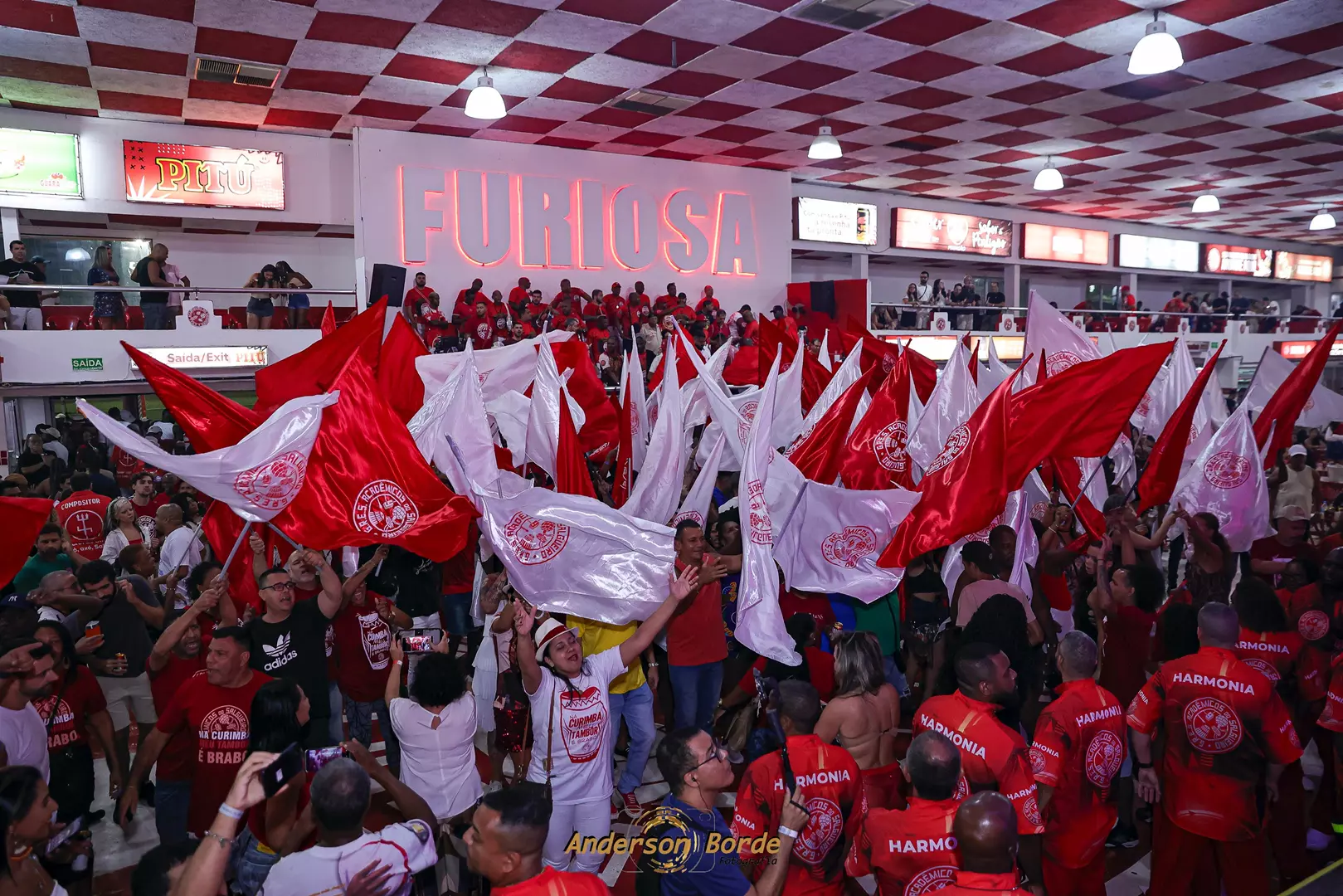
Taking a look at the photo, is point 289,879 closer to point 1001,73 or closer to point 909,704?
point 909,704

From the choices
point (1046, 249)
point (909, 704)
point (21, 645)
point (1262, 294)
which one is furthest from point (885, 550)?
point (1262, 294)

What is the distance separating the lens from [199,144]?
12.2 metres

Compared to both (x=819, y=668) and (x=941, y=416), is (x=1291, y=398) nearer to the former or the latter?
(x=941, y=416)

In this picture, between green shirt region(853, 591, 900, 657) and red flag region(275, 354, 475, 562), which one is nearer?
red flag region(275, 354, 475, 562)

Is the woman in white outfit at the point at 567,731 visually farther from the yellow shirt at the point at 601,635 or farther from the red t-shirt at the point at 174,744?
the red t-shirt at the point at 174,744

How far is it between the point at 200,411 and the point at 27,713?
182 cm

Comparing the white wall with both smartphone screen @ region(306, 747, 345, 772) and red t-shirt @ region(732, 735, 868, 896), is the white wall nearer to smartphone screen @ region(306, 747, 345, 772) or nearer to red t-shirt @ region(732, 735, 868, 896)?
smartphone screen @ region(306, 747, 345, 772)

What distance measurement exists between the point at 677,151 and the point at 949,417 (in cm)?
883

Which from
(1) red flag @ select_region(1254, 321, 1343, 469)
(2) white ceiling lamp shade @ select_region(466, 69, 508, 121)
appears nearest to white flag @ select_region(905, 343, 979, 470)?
(1) red flag @ select_region(1254, 321, 1343, 469)

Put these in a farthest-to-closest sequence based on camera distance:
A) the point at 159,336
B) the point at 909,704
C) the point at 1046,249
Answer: the point at 1046,249 < the point at 159,336 < the point at 909,704

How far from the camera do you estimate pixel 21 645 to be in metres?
3.75

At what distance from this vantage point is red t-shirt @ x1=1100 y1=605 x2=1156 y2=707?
5086 millimetres

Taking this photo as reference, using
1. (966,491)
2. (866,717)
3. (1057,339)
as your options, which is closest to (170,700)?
(866,717)

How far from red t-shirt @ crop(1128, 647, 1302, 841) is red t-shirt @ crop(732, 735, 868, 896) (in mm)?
1549
